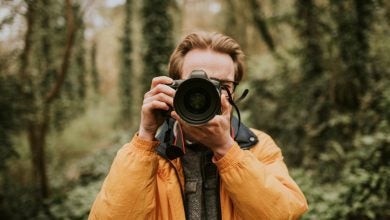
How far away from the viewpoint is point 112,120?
1272 centimetres

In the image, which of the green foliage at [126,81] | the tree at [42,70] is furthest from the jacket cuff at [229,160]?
the green foliage at [126,81]

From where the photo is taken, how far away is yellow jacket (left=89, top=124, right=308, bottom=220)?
4.10ft

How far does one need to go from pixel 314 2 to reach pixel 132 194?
17.2 ft

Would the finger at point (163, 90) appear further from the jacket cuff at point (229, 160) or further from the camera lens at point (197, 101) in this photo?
the jacket cuff at point (229, 160)

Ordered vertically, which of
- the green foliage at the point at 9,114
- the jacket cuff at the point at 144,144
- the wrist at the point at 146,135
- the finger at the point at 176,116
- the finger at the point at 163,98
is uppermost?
the finger at the point at 163,98

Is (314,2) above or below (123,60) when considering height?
above

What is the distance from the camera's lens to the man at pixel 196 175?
4.11 ft

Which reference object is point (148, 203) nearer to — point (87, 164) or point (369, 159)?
point (369, 159)

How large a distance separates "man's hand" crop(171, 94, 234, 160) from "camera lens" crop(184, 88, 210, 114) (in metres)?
0.05

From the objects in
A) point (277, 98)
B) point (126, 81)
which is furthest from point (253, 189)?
point (126, 81)

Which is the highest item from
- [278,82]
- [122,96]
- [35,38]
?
[35,38]

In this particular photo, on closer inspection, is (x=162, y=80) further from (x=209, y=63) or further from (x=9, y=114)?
(x=9, y=114)

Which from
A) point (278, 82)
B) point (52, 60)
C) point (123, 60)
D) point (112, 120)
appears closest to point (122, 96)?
point (123, 60)

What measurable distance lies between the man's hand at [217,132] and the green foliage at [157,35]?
5.29m
